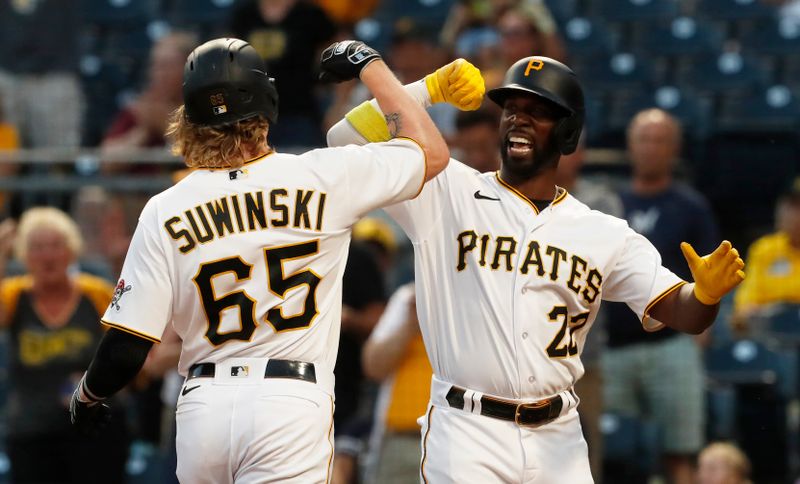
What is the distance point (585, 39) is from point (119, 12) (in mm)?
3989

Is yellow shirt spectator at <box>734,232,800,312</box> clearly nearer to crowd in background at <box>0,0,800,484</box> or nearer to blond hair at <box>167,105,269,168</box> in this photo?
crowd in background at <box>0,0,800,484</box>

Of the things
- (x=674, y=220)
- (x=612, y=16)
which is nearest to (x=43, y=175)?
(x=674, y=220)

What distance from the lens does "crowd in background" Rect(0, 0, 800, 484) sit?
721 cm

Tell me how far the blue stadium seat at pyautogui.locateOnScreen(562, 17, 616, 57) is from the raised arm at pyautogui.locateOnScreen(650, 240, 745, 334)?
660 centimetres

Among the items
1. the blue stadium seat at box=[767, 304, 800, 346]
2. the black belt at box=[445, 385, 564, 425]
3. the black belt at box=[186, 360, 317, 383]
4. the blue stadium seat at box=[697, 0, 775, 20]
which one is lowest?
the blue stadium seat at box=[767, 304, 800, 346]

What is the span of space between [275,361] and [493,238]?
91cm

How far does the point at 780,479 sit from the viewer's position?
789cm

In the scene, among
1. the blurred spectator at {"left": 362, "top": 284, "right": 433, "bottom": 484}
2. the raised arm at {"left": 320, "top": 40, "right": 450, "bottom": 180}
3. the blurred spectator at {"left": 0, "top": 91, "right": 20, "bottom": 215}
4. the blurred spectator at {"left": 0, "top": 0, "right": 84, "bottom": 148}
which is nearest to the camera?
the raised arm at {"left": 320, "top": 40, "right": 450, "bottom": 180}

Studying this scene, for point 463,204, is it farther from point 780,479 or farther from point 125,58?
point 125,58

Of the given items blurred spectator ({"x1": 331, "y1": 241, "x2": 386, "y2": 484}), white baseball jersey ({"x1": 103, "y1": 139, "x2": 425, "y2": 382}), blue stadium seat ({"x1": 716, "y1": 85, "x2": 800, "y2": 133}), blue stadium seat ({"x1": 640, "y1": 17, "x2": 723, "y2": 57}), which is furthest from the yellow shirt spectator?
white baseball jersey ({"x1": 103, "y1": 139, "x2": 425, "y2": 382})

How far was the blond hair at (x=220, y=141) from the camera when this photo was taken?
4379 millimetres

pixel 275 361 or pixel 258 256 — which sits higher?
pixel 258 256

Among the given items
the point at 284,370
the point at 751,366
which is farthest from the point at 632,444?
the point at 284,370

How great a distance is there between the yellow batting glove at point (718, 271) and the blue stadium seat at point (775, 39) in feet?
23.3
